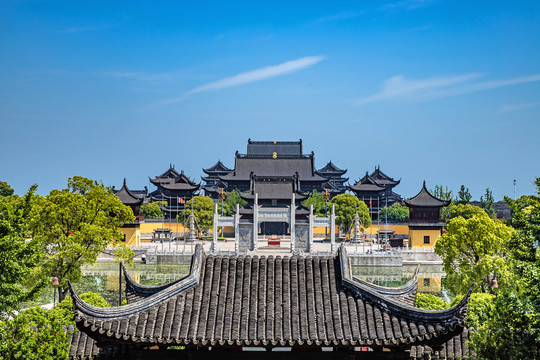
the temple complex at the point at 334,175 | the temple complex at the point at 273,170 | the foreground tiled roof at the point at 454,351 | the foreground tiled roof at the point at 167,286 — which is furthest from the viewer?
the temple complex at the point at 334,175

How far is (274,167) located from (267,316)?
98.2 metres

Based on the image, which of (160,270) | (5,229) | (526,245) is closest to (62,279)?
(5,229)

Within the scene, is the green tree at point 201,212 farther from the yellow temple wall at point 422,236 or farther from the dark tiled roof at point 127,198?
the yellow temple wall at point 422,236

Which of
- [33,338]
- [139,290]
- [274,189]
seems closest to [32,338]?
[33,338]

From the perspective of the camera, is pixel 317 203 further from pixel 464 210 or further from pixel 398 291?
pixel 398 291

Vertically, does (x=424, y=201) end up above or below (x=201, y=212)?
above

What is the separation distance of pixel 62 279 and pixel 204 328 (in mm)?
26665

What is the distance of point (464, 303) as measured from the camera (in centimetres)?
1270

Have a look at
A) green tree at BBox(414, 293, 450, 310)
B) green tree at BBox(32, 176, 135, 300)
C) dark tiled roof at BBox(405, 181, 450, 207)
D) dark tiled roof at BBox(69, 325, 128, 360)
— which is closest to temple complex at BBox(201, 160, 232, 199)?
dark tiled roof at BBox(405, 181, 450, 207)

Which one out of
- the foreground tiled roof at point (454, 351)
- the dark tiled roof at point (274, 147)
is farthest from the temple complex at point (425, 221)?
the foreground tiled roof at point (454, 351)

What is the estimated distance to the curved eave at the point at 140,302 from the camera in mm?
12873

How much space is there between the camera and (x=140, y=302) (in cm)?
1384

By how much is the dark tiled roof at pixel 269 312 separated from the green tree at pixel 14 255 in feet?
19.7

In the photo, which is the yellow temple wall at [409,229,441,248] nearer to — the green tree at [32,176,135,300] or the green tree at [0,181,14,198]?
the green tree at [32,176,135,300]
